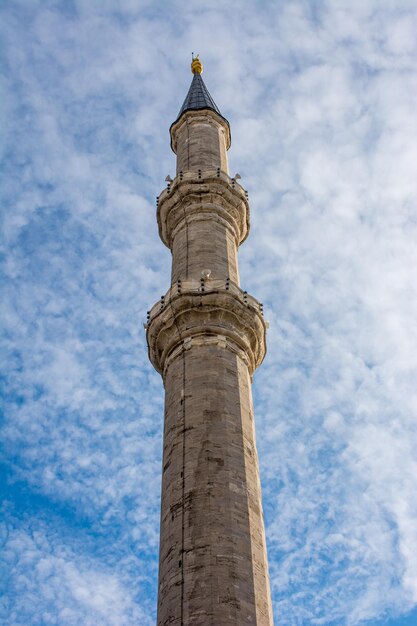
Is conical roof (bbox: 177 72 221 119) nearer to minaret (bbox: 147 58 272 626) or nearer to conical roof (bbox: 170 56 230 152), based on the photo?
conical roof (bbox: 170 56 230 152)

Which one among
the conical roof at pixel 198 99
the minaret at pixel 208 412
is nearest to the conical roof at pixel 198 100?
the conical roof at pixel 198 99

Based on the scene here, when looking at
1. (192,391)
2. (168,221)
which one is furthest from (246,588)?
(168,221)

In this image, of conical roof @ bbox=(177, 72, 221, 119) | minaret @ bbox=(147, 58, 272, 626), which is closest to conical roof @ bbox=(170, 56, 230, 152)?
conical roof @ bbox=(177, 72, 221, 119)

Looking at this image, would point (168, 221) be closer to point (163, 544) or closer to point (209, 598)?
point (163, 544)

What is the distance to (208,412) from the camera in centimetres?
1692

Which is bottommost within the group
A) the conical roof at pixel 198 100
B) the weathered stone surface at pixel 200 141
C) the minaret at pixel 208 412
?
the minaret at pixel 208 412

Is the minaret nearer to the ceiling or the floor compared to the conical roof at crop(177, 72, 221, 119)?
nearer to the floor

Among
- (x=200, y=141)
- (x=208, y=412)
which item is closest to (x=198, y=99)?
(x=200, y=141)

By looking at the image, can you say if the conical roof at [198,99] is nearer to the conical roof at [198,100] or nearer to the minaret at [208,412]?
the conical roof at [198,100]

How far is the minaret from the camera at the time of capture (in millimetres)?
14023

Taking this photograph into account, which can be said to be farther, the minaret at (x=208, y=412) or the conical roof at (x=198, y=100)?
the conical roof at (x=198, y=100)

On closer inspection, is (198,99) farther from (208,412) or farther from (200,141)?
(208,412)

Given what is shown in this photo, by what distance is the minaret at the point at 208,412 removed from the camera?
1402cm

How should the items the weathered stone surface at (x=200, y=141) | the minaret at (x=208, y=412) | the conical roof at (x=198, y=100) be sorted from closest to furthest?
the minaret at (x=208, y=412), the weathered stone surface at (x=200, y=141), the conical roof at (x=198, y=100)
